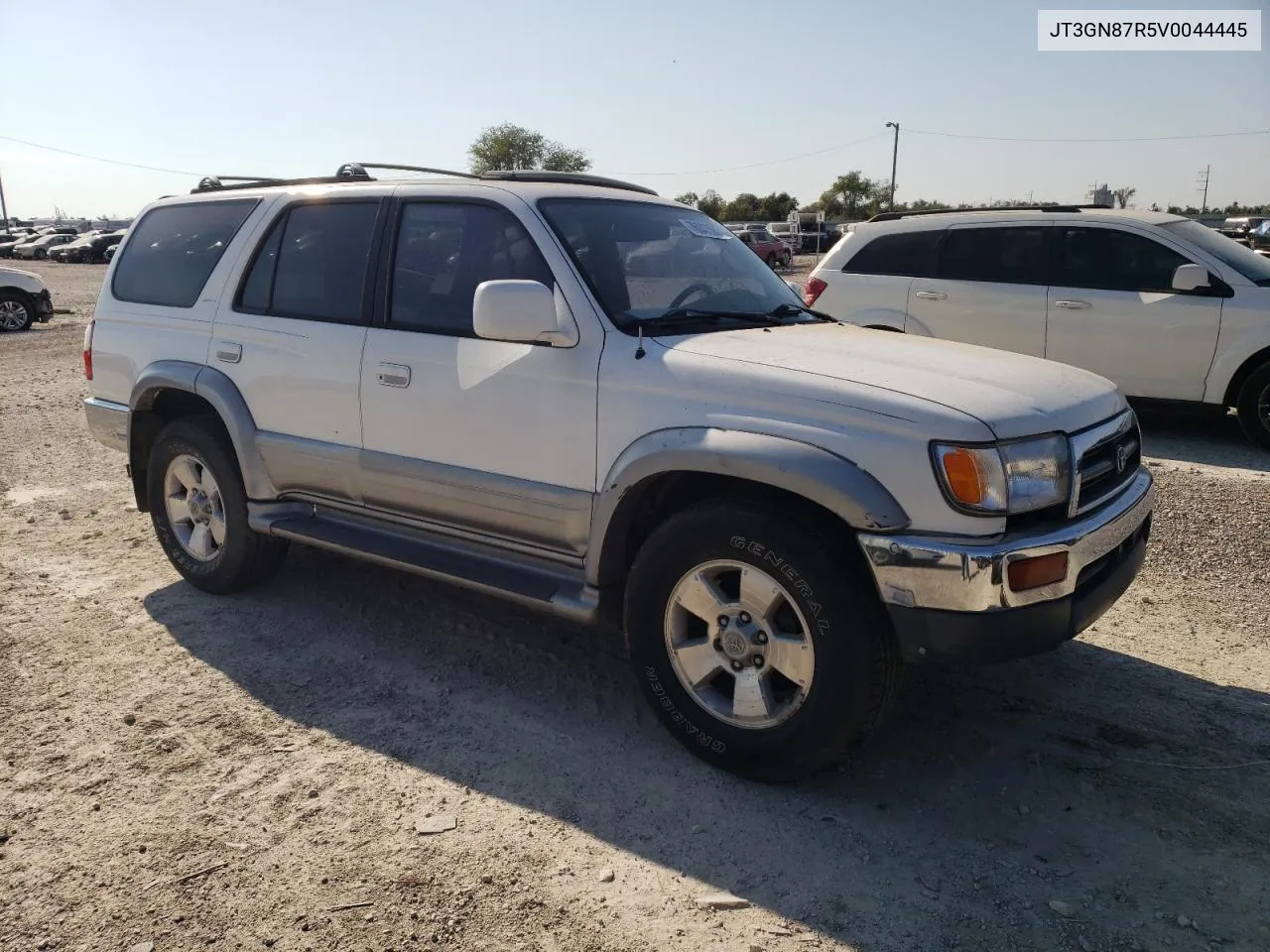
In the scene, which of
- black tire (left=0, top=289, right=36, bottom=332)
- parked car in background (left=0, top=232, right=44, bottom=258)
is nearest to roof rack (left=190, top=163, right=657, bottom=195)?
black tire (left=0, top=289, right=36, bottom=332)

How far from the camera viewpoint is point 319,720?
3711mm

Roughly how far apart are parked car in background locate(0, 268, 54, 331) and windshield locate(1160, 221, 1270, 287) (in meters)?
18.1

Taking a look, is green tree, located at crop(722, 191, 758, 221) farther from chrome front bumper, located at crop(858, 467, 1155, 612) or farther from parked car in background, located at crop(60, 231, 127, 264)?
chrome front bumper, located at crop(858, 467, 1155, 612)

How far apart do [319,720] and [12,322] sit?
57.5 feet

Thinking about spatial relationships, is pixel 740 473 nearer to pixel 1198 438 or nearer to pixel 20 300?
pixel 1198 438

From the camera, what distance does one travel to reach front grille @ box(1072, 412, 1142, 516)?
3115mm

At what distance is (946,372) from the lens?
10.7ft

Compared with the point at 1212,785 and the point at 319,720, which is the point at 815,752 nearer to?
the point at 1212,785

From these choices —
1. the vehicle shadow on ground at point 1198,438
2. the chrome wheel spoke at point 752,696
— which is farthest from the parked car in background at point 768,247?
the chrome wheel spoke at point 752,696

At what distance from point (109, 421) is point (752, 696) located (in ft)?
12.9

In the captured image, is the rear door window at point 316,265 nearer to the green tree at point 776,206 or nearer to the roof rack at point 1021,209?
the roof rack at point 1021,209

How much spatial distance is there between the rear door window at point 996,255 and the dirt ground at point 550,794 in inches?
156

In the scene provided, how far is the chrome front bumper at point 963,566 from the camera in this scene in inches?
109

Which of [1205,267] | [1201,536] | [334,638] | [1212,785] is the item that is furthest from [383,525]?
[1205,267]
